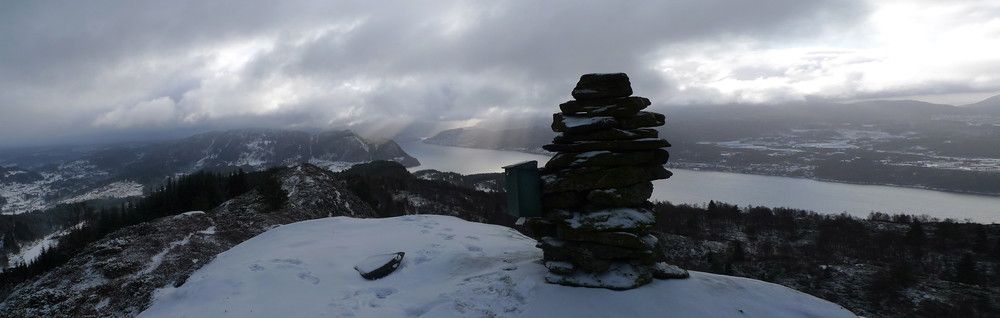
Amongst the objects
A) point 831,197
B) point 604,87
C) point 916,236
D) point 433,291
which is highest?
point 604,87

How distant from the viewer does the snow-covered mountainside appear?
12727 mm

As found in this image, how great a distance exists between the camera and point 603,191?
11.9m

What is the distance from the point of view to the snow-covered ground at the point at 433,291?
999 centimetres

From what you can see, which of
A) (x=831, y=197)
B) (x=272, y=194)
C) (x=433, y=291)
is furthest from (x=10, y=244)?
(x=831, y=197)

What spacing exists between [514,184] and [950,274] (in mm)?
76508

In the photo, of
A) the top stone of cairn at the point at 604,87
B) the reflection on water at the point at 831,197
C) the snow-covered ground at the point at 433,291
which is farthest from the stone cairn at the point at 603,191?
the reflection on water at the point at 831,197

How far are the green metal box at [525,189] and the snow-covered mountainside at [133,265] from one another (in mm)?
11474

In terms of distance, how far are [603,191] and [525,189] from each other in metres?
2.41

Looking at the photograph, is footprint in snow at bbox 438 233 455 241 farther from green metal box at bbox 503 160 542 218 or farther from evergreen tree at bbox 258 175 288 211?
evergreen tree at bbox 258 175 288 211

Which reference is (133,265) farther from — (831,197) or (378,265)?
(831,197)

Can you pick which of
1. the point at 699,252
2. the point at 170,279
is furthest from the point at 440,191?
the point at 170,279

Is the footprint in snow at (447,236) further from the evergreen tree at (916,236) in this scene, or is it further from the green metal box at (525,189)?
the evergreen tree at (916,236)

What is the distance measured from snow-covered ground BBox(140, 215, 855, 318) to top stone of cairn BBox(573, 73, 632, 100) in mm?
5688

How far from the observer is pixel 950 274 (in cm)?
5541
